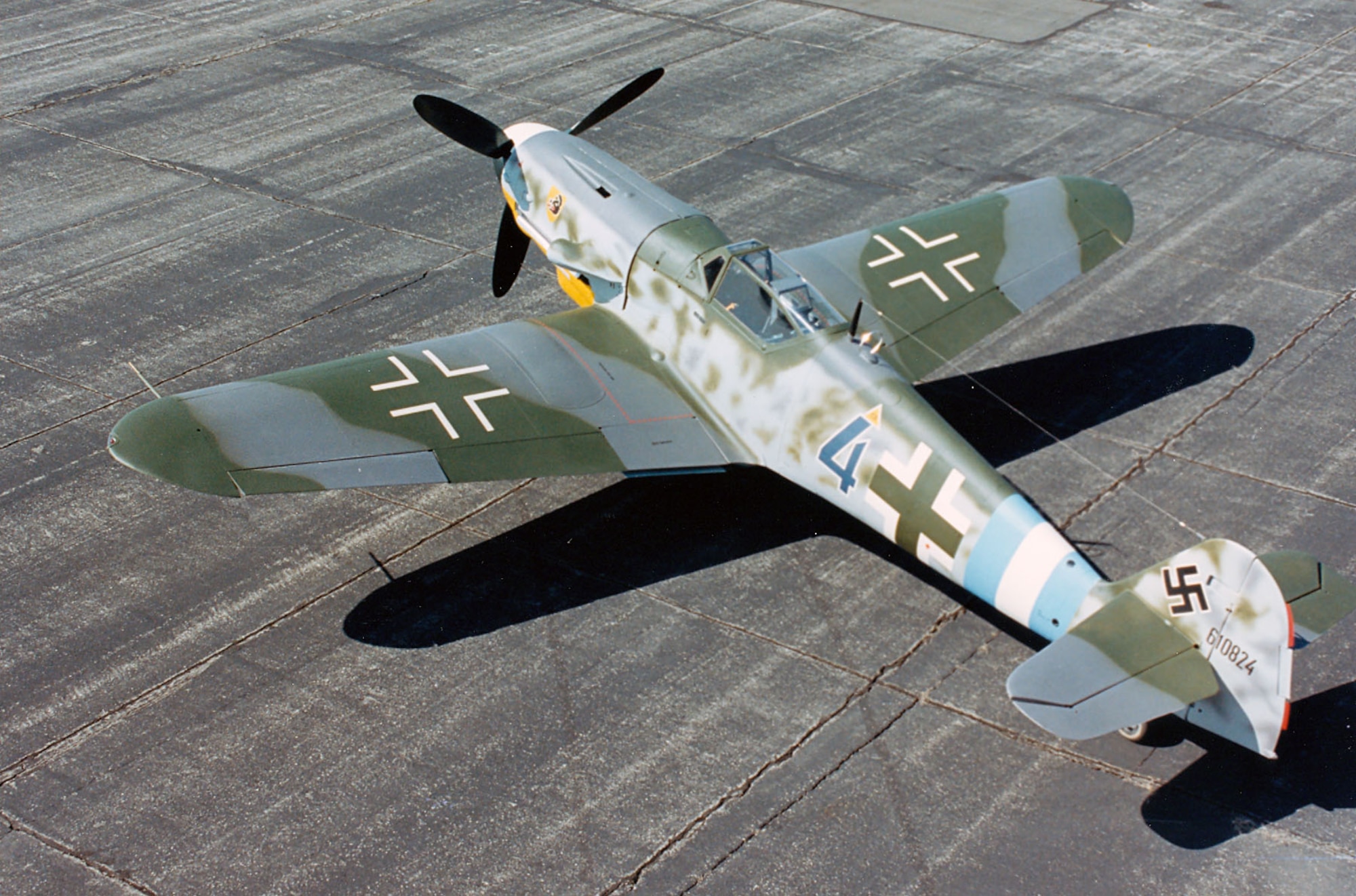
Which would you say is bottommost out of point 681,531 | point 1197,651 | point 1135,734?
point 1135,734

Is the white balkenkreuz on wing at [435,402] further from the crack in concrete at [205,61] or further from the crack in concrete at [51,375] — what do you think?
the crack in concrete at [205,61]

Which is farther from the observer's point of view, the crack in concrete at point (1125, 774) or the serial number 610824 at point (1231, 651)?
the crack in concrete at point (1125, 774)

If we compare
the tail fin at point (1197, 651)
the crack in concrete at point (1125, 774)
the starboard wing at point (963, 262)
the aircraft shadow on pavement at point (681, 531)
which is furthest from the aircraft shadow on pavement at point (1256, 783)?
the starboard wing at point (963, 262)

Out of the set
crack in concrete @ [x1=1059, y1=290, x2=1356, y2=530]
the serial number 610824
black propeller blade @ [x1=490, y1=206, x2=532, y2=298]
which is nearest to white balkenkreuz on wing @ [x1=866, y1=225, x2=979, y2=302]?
crack in concrete @ [x1=1059, y1=290, x2=1356, y2=530]

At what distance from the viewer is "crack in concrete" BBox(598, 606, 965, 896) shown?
30.3 feet

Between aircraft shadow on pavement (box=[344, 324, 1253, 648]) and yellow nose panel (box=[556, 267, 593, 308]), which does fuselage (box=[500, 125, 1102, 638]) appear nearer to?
yellow nose panel (box=[556, 267, 593, 308])

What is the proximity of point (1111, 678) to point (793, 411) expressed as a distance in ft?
13.1

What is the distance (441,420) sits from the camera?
11.8 meters

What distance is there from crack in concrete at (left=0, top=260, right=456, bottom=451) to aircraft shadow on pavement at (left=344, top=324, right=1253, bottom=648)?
200 inches

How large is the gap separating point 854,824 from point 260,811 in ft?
14.2

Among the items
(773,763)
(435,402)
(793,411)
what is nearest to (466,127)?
Result: (435,402)

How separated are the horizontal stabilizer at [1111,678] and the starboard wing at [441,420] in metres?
4.23

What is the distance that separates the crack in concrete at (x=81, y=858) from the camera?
9.14 meters

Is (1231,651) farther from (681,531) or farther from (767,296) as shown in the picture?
(681,531)
